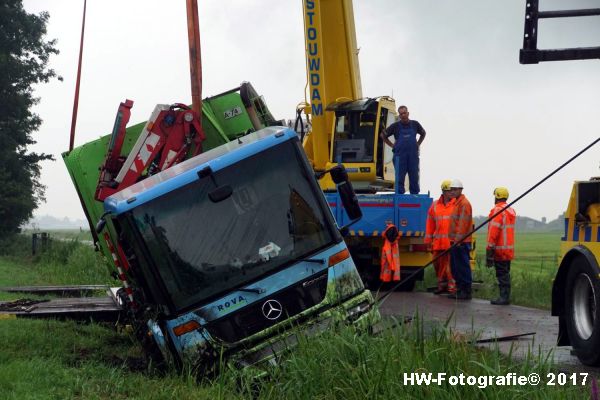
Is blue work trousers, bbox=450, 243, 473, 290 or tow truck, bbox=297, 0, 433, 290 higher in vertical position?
tow truck, bbox=297, 0, 433, 290

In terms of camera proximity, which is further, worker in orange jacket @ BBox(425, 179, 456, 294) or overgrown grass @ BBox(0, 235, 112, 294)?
overgrown grass @ BBox(0, 235, 112, 294)

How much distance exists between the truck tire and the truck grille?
7.94 feet

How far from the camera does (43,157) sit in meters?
33.9

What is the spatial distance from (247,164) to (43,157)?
28.5 m

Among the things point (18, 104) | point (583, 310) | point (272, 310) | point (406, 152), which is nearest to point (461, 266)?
point (406, 152)

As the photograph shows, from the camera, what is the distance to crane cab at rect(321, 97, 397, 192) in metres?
15.6

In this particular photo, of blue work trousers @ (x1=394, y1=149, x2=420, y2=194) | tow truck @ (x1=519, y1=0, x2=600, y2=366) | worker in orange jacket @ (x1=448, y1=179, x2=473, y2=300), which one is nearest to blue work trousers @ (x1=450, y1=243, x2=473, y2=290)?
worker in orange jacket @ (x1=448, y1=179, x2=473, y2=300)

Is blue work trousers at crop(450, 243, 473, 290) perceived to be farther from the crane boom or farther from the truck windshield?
the truck windshield

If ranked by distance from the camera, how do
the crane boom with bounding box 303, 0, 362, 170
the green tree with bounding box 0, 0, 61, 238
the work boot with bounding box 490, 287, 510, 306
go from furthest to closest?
the green tree with bounding box 0, 0, 61, 238 → the crane boom with bounding box 303, 0, 362, 170 → the work boot with bounding box 490, 287, 510, 306

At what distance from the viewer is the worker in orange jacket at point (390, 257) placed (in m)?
14.0

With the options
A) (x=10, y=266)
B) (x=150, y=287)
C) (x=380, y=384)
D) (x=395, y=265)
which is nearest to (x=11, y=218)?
(x=10, y=266)

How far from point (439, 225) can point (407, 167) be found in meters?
1.55

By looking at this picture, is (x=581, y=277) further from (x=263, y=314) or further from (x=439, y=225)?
(x=439, y=225)

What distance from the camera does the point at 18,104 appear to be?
106 feet
